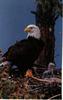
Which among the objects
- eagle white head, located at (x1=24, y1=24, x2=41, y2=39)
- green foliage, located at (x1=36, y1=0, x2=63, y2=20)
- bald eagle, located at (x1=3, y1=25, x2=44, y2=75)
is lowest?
bald eagle, located at (x1=3, y1=25, x2=44, y2=75)

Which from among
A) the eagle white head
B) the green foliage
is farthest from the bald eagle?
the green foliage

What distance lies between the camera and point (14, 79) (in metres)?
2.46

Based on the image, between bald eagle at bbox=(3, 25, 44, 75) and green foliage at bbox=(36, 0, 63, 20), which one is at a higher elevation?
green foliage at bbox=(36, 0, 63, 20)

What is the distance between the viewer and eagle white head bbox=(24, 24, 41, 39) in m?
2.45

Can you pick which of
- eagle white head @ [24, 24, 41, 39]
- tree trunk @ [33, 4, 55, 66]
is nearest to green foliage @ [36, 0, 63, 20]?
tree trunk @ [33, 4, 55, 66]

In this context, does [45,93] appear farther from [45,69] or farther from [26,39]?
[26,39]

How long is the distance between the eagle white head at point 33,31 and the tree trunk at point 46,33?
0.09ft

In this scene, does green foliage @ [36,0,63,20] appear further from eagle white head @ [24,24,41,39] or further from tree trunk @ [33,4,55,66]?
eagle white head @ [24,24,41,39]

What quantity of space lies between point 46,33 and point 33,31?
0.09 metres

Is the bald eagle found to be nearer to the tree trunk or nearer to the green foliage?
the tree trunk

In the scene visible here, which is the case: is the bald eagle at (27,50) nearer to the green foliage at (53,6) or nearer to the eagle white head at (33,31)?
the eagle white head at (33,31)

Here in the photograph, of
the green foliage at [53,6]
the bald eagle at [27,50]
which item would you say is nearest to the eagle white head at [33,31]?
the bald eagle at [27,50]

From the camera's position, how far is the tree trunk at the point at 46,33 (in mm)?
2430

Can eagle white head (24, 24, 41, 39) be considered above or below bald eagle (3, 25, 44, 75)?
above
